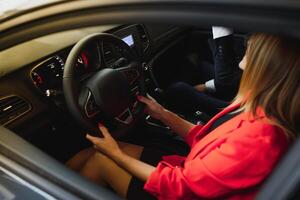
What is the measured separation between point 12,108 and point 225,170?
871 millimetres

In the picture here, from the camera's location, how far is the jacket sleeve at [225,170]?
3.88ft

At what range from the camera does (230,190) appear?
124 centimetres

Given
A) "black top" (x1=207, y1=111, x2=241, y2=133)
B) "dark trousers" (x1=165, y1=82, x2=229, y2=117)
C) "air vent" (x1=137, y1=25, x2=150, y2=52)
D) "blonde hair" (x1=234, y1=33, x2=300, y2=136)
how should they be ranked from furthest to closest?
1. "air vent" (x1=137, y1=25, x2=150, y2=52)
2. "dark trousers" (x1=165, y1=82, x2=229, y2=117)
3. "black top" (x1=207, y1=111, x2=241, y2=133)
4. "blonde hair" (x1=234, y1=33, x2=300, y2=136)

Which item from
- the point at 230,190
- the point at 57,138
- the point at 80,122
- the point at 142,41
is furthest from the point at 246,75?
the point at 142,41

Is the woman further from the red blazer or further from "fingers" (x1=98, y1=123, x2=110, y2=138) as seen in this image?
"fingers" (x1=98, y1=123, x2=110, y2=138)

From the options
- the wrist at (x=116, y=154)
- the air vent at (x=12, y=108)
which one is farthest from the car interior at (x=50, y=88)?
the wrist at (x=116, y=154)

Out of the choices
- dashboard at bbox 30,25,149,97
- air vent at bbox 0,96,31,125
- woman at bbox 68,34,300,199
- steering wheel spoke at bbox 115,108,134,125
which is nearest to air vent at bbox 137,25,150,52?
dashboard at bbox 30,25,149,97

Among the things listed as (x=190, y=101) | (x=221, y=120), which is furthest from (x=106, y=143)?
(x=190, y=101)

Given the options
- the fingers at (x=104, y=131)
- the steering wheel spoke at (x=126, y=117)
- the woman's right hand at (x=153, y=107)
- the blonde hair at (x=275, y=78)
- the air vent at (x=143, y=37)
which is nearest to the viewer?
the blonde hair at (x=275, y=78)

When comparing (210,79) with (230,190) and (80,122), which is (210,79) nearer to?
(80,122)

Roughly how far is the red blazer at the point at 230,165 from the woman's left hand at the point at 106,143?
0.23m

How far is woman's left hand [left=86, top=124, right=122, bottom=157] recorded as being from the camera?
1.60 metres

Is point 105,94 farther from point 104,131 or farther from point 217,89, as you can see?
point 217,89

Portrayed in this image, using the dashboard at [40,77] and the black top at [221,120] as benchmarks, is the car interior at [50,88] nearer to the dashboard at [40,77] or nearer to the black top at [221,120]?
the dashboard at [40,77]
